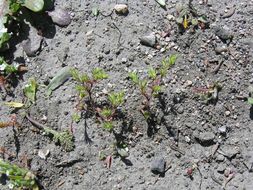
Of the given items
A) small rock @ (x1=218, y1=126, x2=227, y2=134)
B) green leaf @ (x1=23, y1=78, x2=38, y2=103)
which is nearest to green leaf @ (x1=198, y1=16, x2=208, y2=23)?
small rock @ (x1=218, y1=126, x2=227, y2=134)

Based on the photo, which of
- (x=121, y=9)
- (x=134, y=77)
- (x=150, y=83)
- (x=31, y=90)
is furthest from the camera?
(x=121, y=9)

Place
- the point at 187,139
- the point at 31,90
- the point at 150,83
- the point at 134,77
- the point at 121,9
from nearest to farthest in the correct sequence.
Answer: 1. the point at 134,77
2. the point at 187,139
3. the point at 150,83
4. the point at 31,90
5. the point at 121,9

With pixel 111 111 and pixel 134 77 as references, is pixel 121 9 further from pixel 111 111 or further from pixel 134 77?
pixel 111 111

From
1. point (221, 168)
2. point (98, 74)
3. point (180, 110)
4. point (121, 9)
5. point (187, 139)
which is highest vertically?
point (121, 9)

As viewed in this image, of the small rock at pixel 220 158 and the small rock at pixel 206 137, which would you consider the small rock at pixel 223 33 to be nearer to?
the small rock at pixel 206 137

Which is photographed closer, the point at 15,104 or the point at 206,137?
the point at 206,137

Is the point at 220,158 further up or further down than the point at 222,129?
further down

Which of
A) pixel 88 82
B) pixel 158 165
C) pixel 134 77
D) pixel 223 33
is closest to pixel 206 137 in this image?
pixel 158 165
